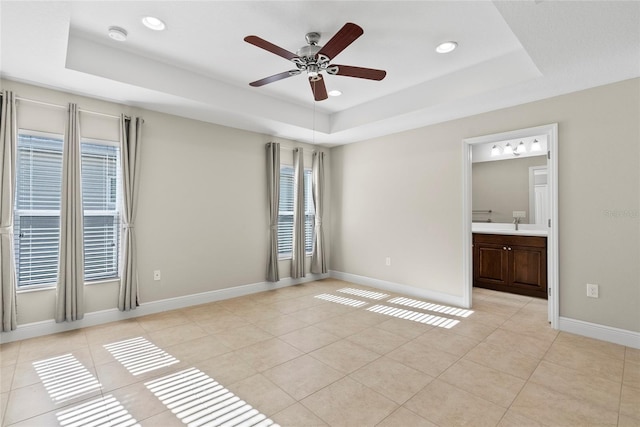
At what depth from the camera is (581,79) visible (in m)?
2.98

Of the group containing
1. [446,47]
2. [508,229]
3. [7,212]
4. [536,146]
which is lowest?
[508,229]

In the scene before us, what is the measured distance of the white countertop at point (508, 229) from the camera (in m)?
4.57

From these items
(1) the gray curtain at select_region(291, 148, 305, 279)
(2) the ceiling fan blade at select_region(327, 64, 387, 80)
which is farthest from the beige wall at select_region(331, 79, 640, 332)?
(2) the ceiling fan blade at select_region(327, 64, 387, 80)

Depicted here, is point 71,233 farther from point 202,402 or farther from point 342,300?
point 342,300

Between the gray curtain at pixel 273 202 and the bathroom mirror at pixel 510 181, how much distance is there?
3.60 m

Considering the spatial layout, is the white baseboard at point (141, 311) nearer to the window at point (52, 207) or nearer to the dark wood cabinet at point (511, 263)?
the window at point (52, 207)

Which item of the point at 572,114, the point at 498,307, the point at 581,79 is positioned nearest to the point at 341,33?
the point at 581,79

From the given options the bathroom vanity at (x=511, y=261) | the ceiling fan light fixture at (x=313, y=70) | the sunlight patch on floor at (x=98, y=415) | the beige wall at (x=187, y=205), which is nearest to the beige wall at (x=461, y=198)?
the bathroom vanity at (x=511, y=261)

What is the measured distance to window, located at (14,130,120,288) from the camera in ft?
10.2

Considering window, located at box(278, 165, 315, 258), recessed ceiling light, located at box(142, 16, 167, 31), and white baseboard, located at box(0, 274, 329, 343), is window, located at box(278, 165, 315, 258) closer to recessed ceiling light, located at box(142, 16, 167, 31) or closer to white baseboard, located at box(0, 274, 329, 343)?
white baseboard, located at box(0, 274, 329, 343)

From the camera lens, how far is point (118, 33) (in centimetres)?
265

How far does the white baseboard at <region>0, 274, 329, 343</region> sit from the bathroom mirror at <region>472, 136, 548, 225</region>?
362 centimetres

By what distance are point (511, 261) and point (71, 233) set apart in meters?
5.69

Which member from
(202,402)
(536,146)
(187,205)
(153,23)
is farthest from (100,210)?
(536,146)
